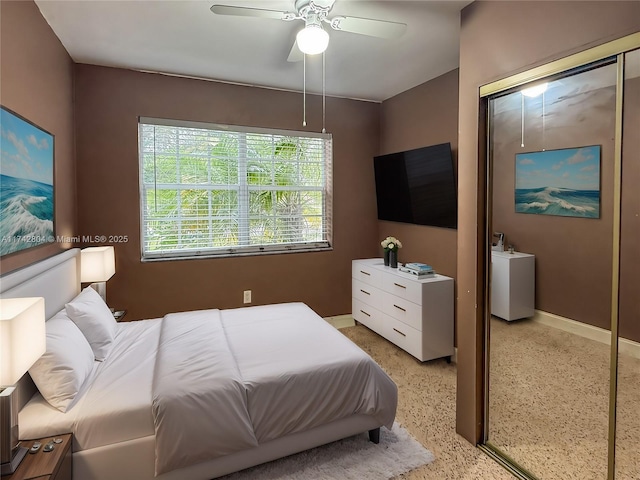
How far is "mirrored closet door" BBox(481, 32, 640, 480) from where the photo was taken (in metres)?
1.57

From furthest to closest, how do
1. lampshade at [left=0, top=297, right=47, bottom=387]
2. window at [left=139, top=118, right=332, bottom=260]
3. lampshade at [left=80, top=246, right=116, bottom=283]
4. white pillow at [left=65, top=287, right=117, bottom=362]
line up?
window at [left=139, top=118, right=332, bottom=260], lampshade at [left=80, top=246, right=116, bottom=283], white pillow at [left=65, top=287, right=117, bottom=362], lampshade at [left=0, top=297, right=47, bottom=387]

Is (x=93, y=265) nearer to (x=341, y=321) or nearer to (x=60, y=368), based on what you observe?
→ (x=60, y=368)

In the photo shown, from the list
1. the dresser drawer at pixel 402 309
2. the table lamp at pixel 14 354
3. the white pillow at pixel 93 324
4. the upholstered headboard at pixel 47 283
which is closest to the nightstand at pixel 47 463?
the table lamp at pixel 14 354

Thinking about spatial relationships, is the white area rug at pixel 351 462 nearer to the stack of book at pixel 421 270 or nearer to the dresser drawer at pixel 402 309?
the dresser drawer at pixel 402 309

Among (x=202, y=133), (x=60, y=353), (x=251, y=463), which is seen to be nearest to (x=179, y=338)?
(x=60, y=353)

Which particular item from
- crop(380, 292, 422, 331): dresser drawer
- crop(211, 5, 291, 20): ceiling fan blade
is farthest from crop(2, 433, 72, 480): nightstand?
crop(380, 292, 422, 331): dresser drawer

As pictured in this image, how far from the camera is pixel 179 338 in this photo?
2463 mm

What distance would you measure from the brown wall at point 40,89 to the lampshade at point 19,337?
2.17 feet

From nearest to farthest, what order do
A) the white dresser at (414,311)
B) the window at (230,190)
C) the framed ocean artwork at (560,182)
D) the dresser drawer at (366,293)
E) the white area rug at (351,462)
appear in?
the framed ocean artwork at (560,182), the white area rug at (351,462), the white dresser at (414,311), the window at (230,190), the dresser drawer at (366,293)

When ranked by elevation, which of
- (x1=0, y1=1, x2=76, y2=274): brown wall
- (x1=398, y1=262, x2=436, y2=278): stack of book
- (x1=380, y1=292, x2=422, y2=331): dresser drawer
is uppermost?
(x1=0, y1=1, x2=76, y2=274): brown wall

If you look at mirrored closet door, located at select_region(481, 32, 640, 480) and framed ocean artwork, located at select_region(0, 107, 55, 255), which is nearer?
mirrored closet door, located at select_region(481, 32, 640, 480)

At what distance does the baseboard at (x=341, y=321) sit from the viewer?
175 inches

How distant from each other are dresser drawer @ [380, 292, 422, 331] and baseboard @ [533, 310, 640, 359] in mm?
1392

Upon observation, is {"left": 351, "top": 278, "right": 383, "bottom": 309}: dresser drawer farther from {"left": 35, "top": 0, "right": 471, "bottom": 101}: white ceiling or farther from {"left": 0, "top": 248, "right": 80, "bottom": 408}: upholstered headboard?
{"left": 0, "top": 248, "right": 80, "bottom": 408}: upholstered headboard
